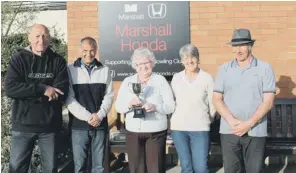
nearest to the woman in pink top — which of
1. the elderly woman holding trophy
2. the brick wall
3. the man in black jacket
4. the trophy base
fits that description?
the elderly woman holding trophy

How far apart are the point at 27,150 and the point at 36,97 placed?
21.3 inches

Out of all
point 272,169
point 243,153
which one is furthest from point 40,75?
point 272,169

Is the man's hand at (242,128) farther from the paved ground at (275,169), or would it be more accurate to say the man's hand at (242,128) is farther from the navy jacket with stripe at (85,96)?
the paved ground at (275,169)

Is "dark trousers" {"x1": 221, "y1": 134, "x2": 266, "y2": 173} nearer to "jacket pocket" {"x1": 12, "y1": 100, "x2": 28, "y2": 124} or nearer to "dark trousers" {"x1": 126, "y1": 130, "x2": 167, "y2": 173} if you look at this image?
"dark trousers" {"x1": 126, "y1": 130, "x2": 167, "y2": 173}

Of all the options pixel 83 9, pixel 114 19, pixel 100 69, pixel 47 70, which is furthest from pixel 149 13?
pixel 47 70

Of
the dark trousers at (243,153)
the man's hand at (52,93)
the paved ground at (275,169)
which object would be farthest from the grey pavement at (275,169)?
the man's hand at (52,93)

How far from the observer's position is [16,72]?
3762 mm

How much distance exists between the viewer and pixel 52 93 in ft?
12.4

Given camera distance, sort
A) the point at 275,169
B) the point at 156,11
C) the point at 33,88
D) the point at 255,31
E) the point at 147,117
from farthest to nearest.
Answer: the point at 156,11 < the point at 255,31 < the point at 275,169 < the point at 147,117 < the point at 33,88

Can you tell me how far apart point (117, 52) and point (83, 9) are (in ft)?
2.75

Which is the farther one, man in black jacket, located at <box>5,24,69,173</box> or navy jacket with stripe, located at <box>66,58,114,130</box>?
navy jacket with stripe, located at <box>66,58,114,130</box>

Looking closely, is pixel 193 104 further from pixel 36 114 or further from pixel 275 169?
pixel 275 169

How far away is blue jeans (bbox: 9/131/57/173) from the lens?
3852 millimetres

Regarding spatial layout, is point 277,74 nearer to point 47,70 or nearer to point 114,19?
point 114,19
